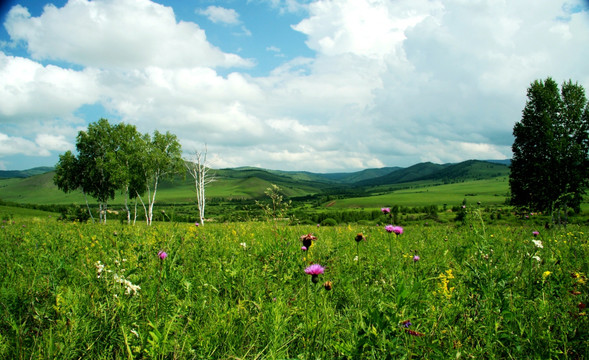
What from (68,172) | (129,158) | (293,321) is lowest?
(293,321)

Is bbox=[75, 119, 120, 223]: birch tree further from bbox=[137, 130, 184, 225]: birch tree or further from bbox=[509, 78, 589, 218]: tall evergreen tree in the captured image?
bbox=[509, 78, 589, 218]: tall evergreen tree

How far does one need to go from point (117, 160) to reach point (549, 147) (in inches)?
2412

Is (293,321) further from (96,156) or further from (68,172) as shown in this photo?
(68,172)

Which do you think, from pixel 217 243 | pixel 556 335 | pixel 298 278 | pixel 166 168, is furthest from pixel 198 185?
pixel 556 335

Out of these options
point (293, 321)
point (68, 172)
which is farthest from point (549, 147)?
point (68, 172)

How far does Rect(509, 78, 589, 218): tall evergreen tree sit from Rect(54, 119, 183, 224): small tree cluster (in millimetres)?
50828

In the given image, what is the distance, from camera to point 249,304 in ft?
10.7

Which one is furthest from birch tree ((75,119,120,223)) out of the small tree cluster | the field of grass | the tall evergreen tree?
the tall evergreen tree

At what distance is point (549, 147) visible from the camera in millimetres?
33906

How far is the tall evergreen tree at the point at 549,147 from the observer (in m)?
33.3

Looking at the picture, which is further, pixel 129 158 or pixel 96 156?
pixel 96 156

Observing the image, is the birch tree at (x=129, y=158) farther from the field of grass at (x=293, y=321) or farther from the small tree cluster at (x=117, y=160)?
the field of grass at (x=293, y=321)

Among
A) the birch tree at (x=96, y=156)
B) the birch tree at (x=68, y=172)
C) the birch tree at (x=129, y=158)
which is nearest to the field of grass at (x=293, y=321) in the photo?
the birch tree at (x=129, y=158)

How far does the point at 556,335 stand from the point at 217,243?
19.8 ft
